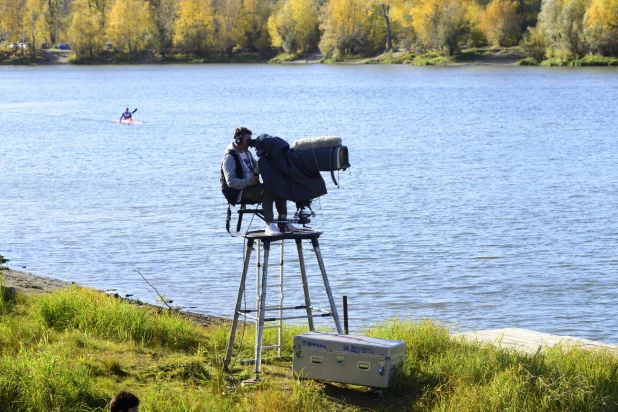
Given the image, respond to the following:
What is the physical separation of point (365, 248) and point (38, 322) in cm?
968

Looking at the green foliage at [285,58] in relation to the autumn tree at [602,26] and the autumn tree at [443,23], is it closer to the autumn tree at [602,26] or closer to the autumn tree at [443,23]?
the autumn tree at [443,23]

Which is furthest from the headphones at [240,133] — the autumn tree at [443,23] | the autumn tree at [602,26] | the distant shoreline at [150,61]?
the distant shoreline at [150,61]

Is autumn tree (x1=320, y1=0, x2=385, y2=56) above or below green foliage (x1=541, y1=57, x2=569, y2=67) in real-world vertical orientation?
above

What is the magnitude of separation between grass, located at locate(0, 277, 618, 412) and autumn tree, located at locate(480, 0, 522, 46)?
350ft

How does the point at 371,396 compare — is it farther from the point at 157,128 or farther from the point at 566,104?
the point at 566,104

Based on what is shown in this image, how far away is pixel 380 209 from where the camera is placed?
78.4 feet

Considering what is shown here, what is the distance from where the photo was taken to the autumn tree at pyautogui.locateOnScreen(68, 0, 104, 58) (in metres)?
144

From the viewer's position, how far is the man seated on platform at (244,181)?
838 centimetres

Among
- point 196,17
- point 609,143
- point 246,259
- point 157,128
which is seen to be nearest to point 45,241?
point 246,259

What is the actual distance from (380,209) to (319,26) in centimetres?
11578

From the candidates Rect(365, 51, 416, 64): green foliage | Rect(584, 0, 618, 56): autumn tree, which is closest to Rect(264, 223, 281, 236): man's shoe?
Rect(584, 0, 618, 56): autumn tree

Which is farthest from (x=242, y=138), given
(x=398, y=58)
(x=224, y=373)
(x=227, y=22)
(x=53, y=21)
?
(x=53, y=21)

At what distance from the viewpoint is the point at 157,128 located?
166 ft

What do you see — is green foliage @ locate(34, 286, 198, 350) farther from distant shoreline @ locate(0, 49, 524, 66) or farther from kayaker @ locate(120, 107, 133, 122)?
distant shoreline @ locate(0, 49, 524, 66)
